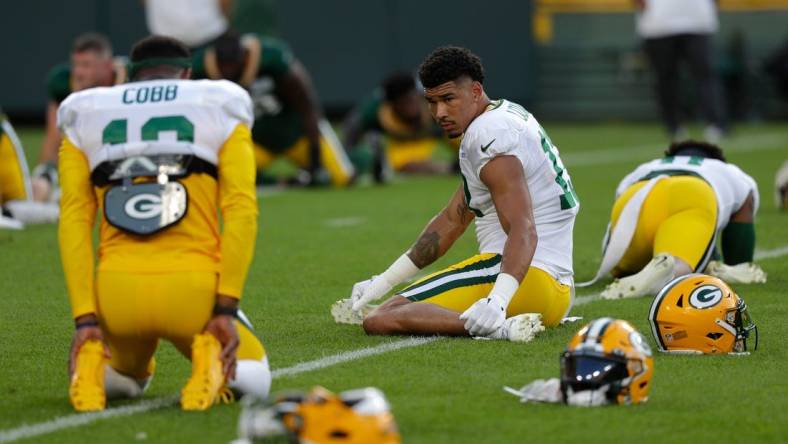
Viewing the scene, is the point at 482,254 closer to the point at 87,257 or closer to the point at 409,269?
the point at 409,269

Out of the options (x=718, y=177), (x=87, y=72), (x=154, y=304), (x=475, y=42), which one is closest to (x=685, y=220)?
(x=718, y=177)

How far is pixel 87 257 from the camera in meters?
4.68

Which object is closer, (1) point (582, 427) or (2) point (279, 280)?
(1) point (582, 427)

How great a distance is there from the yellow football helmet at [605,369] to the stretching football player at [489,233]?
3.23 ft

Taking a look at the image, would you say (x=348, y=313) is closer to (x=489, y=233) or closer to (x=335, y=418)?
(x=489, y=233)

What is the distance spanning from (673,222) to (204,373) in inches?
137

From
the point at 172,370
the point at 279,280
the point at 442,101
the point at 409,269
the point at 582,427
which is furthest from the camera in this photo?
the point at 279,280

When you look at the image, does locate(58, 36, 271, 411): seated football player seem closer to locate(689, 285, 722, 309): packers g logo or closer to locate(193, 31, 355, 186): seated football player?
locate(689, 285, 722, 309): packers g logo

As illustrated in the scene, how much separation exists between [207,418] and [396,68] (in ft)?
56.6

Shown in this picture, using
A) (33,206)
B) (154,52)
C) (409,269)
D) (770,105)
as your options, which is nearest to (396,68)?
(770,105)

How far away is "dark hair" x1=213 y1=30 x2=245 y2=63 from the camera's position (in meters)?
12.9

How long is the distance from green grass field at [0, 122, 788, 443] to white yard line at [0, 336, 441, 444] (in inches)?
1.5

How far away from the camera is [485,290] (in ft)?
20.1

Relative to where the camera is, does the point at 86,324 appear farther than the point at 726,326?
No
